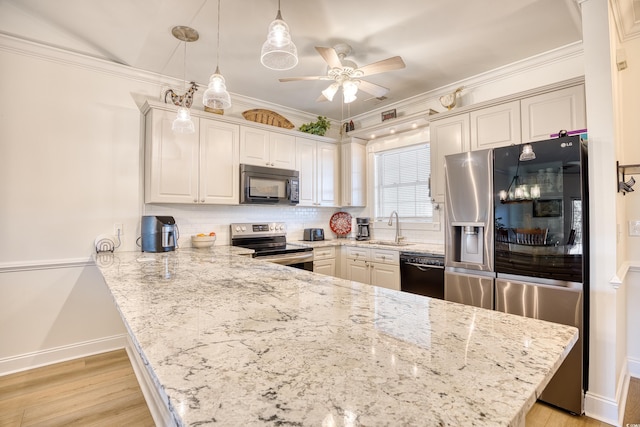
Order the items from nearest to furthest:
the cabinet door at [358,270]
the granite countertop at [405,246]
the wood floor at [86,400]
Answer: the wood floor at [86,400] → the granite countertop at [405,246] → the cabinet door at [358,270]

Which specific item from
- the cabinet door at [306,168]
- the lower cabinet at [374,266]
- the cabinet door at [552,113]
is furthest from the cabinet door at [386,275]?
the cabinet door at [552,113]

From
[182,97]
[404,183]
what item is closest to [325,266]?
[404,183]

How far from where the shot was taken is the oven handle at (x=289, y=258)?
322 cm

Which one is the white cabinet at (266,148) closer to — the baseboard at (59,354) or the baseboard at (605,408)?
the baseboard at (59,354)

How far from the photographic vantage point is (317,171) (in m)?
4.09

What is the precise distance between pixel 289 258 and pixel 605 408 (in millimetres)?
2636

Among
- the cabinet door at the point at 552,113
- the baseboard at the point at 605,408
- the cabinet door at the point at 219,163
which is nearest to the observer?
the baseboard at the point at 605,408

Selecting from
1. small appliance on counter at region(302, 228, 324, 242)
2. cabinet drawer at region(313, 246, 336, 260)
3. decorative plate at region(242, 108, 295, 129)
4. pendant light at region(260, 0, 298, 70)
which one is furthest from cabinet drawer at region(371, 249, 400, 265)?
pendant light at region(260, 0, 298, 70)

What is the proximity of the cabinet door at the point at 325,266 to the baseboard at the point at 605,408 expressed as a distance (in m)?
2.47

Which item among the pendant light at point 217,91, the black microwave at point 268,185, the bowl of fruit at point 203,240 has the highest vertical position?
the pendant light at point 217,91

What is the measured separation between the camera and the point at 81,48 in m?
2.71

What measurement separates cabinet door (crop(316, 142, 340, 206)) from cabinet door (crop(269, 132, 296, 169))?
431 mm

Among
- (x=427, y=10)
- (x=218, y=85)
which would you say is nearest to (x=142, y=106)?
(x=218, y=85)

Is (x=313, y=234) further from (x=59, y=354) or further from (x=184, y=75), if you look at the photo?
(x=59, y=354)
